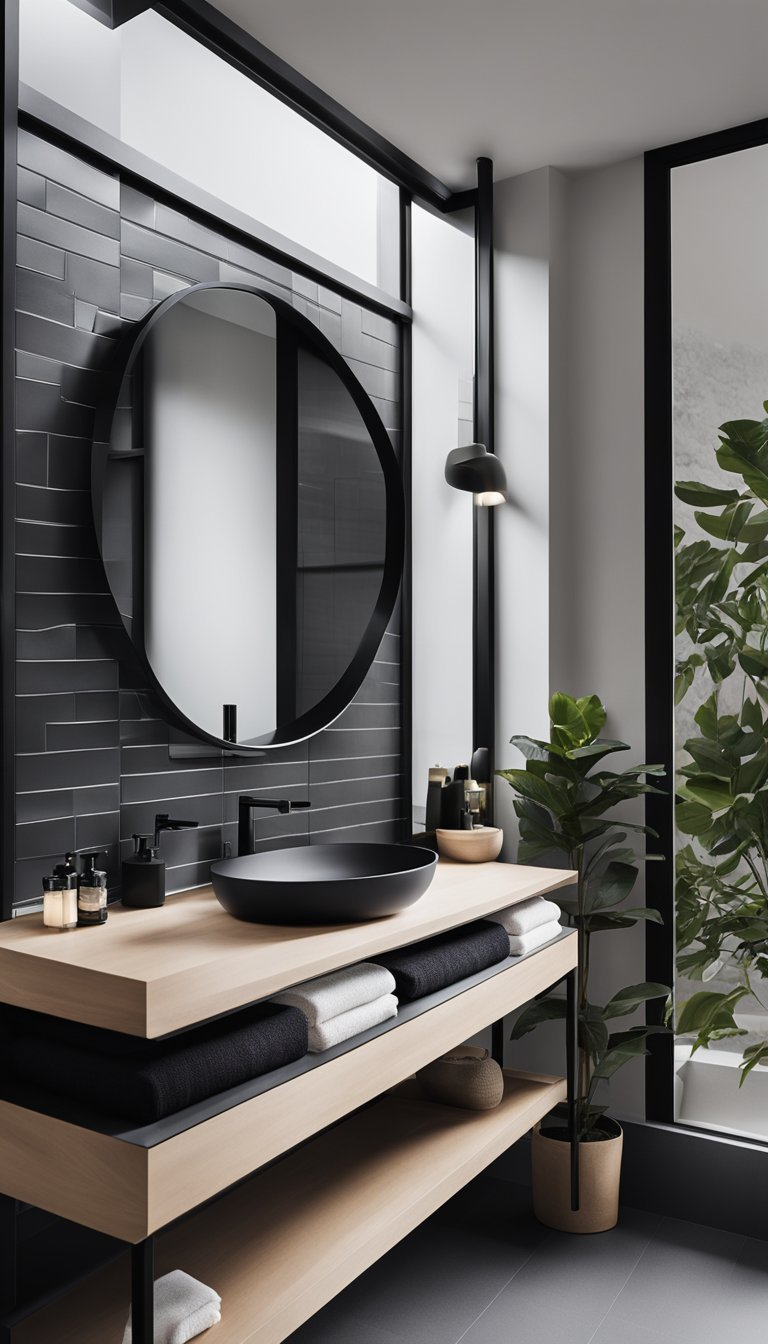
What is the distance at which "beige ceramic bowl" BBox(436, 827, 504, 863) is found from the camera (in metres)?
2.51

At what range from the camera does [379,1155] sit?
201 cm

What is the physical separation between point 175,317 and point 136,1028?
1.34m

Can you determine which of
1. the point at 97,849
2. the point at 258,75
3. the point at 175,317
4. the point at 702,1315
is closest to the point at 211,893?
the point at 97,849

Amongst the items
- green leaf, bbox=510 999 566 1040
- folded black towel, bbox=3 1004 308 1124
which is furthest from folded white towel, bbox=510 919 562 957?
folded black towel, bbox=3 1004 308 1124

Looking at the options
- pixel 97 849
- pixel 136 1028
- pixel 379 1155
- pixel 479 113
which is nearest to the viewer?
pixel 136 1028

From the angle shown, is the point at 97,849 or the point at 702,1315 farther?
the point at 702,1315

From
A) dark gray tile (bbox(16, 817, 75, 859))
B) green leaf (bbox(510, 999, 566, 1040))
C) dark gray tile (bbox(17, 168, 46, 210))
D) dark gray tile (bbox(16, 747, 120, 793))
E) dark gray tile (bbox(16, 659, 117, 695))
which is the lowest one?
green leaf (bbox(510, 999, 566, 1040))

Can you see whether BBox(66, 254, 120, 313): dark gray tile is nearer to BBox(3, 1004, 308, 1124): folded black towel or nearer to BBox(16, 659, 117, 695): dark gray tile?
BBox(16, 659, 117, 695): dark gray tile

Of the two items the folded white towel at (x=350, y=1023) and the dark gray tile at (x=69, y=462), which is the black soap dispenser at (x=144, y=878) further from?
the dark gray tile at (x=69, y=462)

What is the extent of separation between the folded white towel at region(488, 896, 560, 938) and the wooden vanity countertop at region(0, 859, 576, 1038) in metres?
0.30

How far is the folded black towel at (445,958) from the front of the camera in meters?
1.84

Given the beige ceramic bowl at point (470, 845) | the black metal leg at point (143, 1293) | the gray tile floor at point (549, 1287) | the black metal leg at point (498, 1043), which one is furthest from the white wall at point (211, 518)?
the gray tile floor at point (549, 1287)

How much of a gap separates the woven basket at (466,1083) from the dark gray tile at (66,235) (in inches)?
70.1

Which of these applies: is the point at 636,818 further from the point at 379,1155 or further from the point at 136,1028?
the point at 136,1028
